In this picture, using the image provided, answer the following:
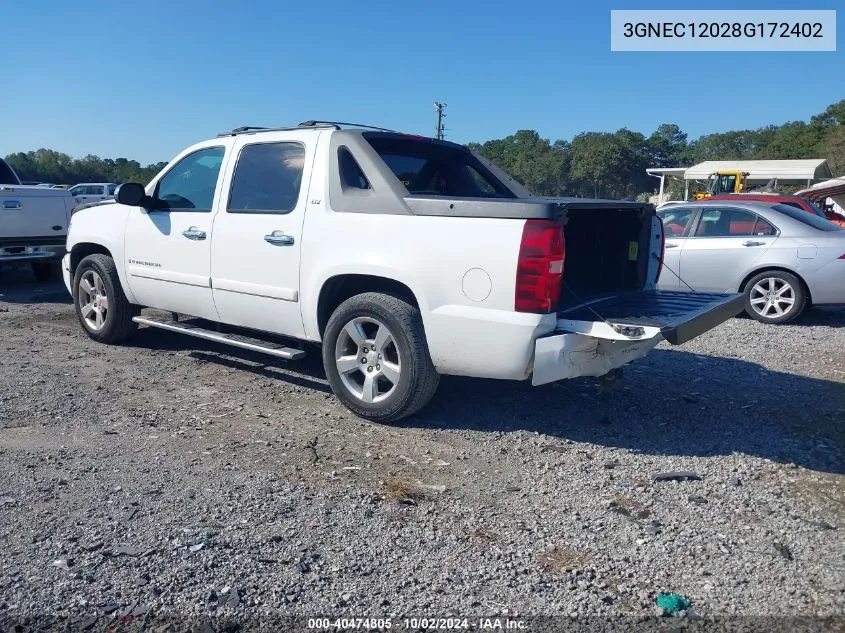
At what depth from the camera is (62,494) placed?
3.78 m

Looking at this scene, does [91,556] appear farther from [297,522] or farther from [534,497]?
[534,497]

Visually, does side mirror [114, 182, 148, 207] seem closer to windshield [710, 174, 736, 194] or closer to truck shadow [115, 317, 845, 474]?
truck shadow [115, 317, 845, 474]

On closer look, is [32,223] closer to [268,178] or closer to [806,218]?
[268,178]

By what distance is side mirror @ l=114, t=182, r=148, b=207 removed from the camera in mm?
6137

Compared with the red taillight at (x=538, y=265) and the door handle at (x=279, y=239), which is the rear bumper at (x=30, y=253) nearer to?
the door handle at (x=279, y=239)

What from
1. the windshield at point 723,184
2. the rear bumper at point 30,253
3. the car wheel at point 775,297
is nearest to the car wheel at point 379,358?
the car wheel at point 775,297

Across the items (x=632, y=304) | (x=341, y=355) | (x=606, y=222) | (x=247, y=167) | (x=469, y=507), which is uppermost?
(x=247, y=167)

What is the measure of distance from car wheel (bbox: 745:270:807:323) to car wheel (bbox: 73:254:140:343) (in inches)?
277

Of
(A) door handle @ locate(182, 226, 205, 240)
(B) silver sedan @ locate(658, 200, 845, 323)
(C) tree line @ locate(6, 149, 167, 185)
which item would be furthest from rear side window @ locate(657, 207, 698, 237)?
(C) tree line @ locate(6, 149, 167, 185)

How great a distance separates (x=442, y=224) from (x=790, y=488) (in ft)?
8.08

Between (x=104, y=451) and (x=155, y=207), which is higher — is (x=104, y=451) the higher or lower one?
the lower one

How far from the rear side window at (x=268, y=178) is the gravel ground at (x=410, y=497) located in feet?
4.67

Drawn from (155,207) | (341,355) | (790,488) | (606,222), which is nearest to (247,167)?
(155,207)

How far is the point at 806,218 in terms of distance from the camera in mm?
9414
